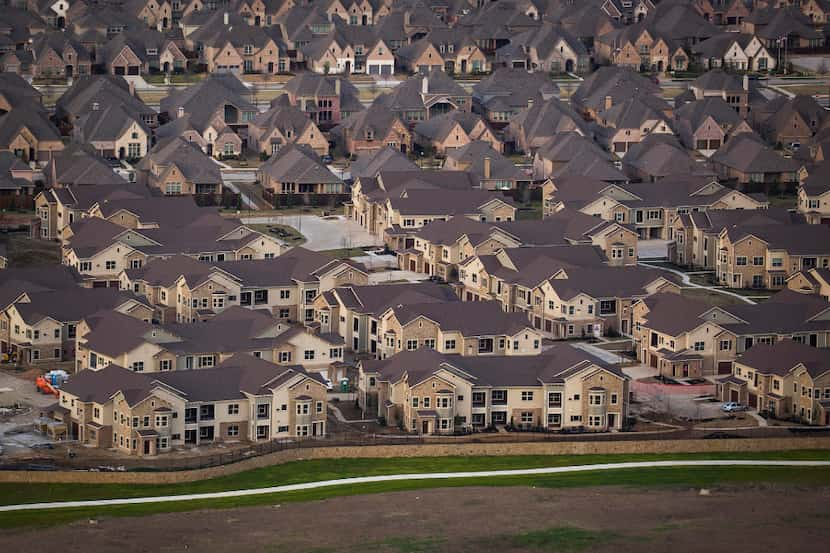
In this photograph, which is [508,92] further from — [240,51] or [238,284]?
[238,284]

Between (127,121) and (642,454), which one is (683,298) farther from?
(127,121)

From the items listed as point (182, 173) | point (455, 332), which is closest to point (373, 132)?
point (182, 173)

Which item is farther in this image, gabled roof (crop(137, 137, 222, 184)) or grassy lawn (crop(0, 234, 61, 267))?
gabled roof (crop(137, 137, 222, 184))

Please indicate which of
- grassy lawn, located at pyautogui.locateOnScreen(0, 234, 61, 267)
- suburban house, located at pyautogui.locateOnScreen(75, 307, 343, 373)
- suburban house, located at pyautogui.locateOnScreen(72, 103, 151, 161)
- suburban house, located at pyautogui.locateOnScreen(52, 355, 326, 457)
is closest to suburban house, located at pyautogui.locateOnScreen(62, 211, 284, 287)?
grassy lawn, located at pyautogui.locateOnScreen(0, 234, 61, 267)

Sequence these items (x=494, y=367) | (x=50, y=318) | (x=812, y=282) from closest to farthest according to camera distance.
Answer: (x=494, y=367), (x=50, y=318), (x=812, y=282)

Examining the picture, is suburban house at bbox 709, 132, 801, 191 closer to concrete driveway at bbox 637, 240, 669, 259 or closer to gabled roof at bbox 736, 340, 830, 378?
concrete driveway at bbox 637, 240, 669, 259

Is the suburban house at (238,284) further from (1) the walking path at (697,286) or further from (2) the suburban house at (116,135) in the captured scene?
(2) the suburban house at (116,135)

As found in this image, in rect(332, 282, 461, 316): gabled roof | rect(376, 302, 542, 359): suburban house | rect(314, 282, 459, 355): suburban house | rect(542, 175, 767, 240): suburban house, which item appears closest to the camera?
rect(376, 302, 542, 359): suburban house

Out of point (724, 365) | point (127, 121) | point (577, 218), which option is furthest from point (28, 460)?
point (127, 121)
